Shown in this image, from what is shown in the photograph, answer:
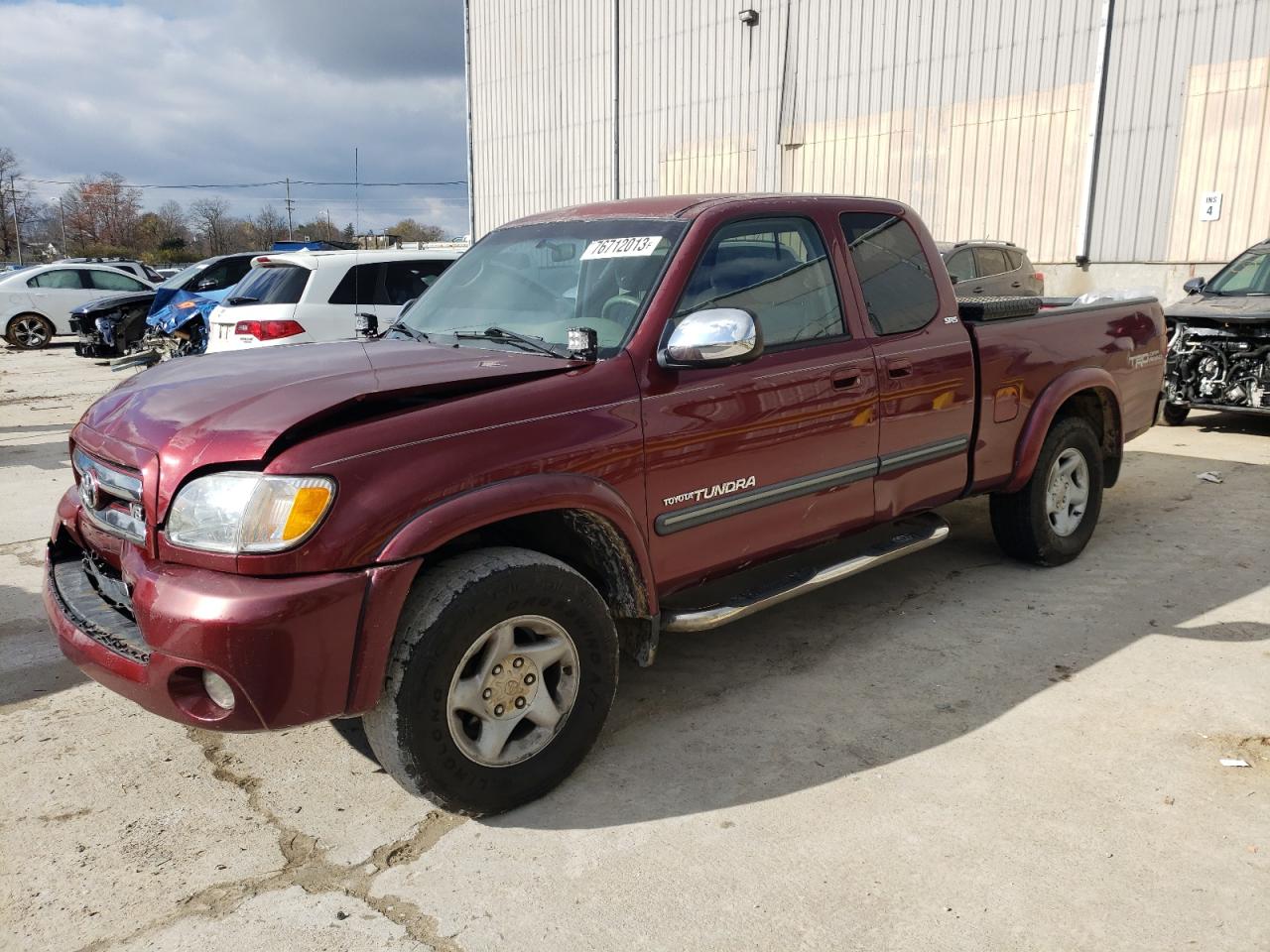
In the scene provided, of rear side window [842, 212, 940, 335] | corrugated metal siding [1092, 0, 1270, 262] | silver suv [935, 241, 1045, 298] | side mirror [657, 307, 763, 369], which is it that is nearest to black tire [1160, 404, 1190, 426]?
silver suv [935, 241, 1045, 298]

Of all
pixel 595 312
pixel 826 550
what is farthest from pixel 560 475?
pixel 826 550

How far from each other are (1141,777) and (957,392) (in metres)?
1.88

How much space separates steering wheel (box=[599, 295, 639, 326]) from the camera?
3.43 m

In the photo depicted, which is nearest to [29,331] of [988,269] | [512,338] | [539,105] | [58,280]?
[58,280]

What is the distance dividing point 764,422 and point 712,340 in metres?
0.54

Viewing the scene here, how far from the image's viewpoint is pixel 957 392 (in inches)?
A: 175

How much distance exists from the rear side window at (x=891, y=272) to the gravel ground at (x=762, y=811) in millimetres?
1439

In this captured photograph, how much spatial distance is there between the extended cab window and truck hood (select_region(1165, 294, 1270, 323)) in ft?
21.9

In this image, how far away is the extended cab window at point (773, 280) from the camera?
3633mm

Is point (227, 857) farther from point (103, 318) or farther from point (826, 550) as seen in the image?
point (103, 318)

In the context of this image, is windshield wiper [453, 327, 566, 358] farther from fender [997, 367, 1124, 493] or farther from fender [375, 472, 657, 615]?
fender [997, 367, 1124, 493]

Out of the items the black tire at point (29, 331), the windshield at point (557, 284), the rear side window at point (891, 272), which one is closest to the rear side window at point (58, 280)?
the black tire at point (29, 331)

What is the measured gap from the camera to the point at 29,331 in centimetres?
1942

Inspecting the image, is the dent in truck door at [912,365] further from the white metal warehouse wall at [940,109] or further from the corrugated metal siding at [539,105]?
the corrugated metal siding at [539,105]
